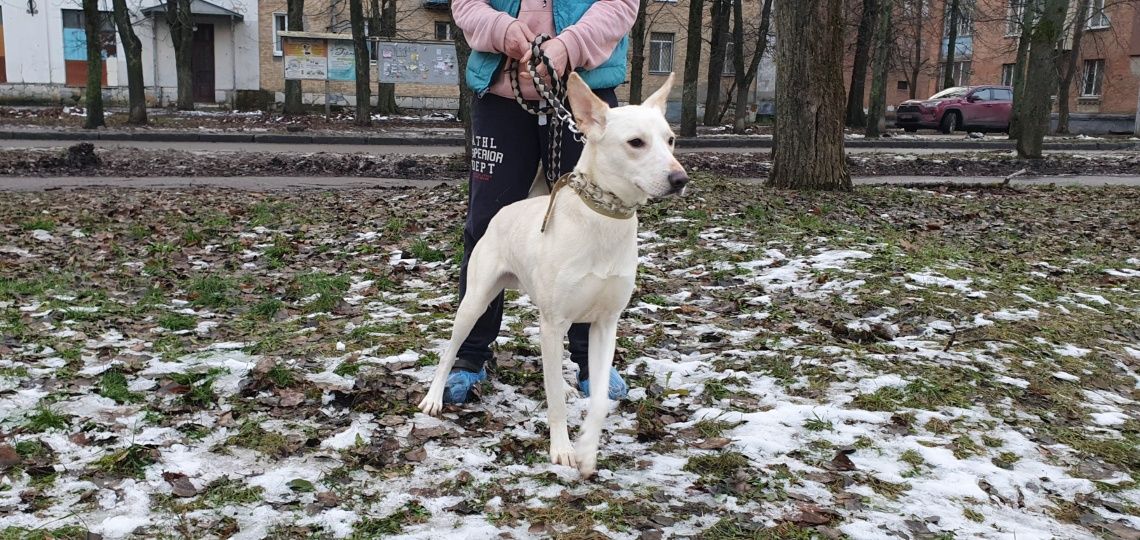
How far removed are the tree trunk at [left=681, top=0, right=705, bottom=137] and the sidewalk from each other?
1.46ft

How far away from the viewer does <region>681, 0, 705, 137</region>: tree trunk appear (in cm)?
2173

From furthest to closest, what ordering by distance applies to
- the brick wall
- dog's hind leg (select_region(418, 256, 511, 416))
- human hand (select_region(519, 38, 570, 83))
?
the brick wall < dog's hind leg (select_region(418, 256, 511, 416)) < human hand (select_region(519, 38, 570, 83))

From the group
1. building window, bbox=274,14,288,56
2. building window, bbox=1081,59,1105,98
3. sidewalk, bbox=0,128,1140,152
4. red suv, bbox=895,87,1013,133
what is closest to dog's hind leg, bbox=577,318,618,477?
sidewalk, bbox=0,128,1140,152

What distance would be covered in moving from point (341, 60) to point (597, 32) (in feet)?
79.3

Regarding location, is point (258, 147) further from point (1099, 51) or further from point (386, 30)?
point (1099, 51)

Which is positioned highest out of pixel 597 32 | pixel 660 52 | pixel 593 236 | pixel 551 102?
pixel 660 52

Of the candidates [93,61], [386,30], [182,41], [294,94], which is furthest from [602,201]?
[182,41]

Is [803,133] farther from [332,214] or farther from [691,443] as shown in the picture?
[691,443]

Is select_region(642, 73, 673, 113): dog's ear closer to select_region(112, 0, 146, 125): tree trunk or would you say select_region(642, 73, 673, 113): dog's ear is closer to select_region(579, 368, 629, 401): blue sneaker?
select_region(579, 368, 629, 401): blue sneaker

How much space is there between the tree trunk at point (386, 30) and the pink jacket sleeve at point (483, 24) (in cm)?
2552

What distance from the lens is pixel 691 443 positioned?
135 inches

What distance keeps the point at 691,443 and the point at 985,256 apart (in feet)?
15.1

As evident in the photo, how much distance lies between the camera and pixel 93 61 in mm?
19328

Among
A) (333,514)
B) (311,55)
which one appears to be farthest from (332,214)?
(311,55)
